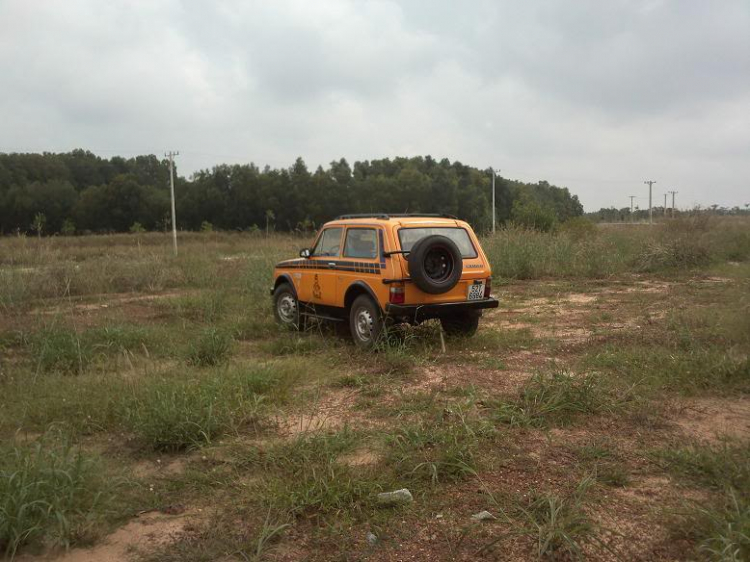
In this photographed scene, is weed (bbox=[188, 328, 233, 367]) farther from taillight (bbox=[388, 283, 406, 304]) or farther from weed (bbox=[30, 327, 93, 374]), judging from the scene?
taillight (bbox=[388, 283, 406, 304])

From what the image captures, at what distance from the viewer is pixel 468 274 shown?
8453 mm

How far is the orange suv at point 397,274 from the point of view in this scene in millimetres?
7992

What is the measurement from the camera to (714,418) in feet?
17.9

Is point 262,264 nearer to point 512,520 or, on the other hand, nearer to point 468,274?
→ point 468,274

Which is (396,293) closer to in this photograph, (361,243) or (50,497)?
(361,243)

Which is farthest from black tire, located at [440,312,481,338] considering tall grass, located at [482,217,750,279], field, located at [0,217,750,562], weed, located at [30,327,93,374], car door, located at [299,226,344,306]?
tall grass, located at [482,217,750,279]

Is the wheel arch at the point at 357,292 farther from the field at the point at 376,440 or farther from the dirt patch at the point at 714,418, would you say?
the dirt patch at the point at 714,418

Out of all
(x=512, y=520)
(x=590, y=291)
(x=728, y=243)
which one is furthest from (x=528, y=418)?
(x=728, y=243)

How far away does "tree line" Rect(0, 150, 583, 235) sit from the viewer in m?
42.2

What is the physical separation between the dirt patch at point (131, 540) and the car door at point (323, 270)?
543cm

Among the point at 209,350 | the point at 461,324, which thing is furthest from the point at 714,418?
the point at 209,350

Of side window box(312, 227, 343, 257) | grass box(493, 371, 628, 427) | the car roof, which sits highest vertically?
the car roof

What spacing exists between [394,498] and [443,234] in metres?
5.14

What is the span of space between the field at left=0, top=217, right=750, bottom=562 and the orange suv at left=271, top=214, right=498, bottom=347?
0.45 meters
